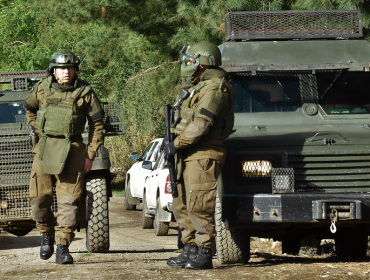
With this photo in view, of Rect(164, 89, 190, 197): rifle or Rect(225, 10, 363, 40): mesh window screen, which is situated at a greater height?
Rect(225, 10, 363, 40): mesh window screen

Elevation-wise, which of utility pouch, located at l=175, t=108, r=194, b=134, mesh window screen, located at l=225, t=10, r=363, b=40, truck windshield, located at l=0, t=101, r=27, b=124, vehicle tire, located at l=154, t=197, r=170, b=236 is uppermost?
mesh window screen, located at l=225, t=10, r=363, b=40

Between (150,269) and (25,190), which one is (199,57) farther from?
(25,190)

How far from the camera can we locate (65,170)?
675cm

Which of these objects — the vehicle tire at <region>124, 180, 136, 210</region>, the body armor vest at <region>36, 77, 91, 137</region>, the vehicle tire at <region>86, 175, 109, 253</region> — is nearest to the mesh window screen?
the body armor vest at <region>36, 77, 91, 137</region>

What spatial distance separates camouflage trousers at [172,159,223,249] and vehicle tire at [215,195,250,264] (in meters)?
0.34

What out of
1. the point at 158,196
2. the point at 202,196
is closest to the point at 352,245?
the point at 202,196

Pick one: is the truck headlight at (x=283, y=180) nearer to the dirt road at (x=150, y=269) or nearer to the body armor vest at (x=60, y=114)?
the dirt road at (x=150, y=269)

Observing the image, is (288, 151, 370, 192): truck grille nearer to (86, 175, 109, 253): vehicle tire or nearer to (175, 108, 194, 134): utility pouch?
(175, 108, 194, 134): utility pouch

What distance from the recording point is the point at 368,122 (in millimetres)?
7137

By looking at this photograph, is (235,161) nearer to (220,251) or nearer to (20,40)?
(220,251)

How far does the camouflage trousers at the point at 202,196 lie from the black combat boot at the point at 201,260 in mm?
43

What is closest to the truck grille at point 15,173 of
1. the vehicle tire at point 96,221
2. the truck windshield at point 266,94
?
the vehicle tire at point 96,221

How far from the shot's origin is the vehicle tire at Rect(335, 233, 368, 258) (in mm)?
7656

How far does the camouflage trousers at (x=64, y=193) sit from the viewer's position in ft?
22.0
